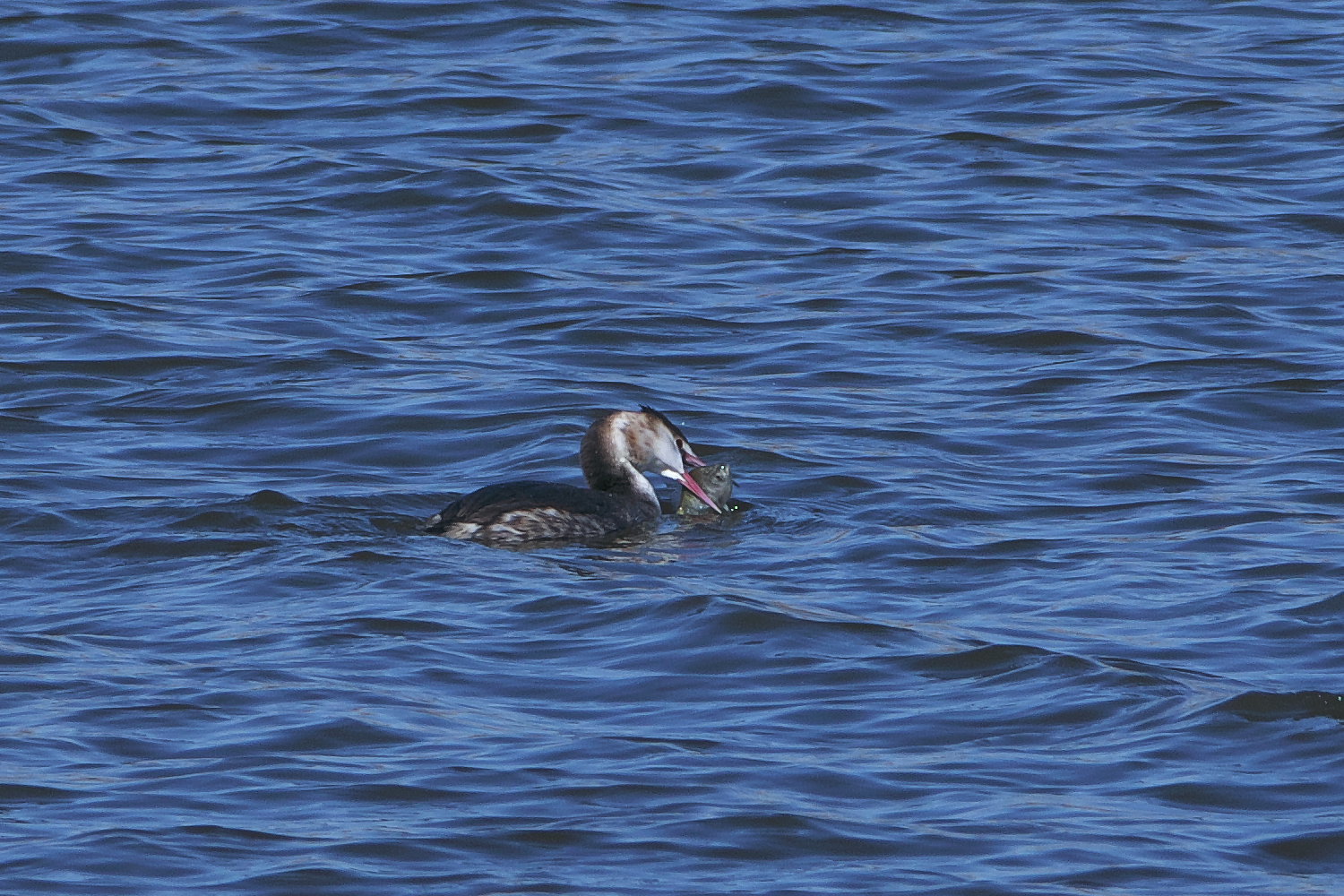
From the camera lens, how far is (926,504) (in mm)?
A: 9977

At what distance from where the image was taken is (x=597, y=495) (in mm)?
10094

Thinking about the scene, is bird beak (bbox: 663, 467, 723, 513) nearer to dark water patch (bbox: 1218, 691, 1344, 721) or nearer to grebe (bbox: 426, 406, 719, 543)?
grebe (bbox: 426, 406, 719, 543)

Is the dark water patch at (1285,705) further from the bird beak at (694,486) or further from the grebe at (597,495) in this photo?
the bird beak at (694,486)

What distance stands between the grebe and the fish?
0.03 meters

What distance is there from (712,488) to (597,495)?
466 millimetres

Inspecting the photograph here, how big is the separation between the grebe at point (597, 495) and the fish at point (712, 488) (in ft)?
0.10

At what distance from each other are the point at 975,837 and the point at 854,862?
0.33 m

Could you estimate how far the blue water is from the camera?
6.65 meters

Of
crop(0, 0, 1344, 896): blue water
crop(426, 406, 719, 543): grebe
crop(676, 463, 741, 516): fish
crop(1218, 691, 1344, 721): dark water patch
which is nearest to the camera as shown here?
crop(0, 0, 1344, 896): blue water

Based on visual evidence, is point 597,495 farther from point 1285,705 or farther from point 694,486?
point 1285,705

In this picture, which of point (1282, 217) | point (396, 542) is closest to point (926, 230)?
point (1282, 217)

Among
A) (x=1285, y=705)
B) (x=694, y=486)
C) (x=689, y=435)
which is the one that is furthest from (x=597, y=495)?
(x=1285, y=705)

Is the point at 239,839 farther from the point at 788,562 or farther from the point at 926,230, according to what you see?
the point at 926,230

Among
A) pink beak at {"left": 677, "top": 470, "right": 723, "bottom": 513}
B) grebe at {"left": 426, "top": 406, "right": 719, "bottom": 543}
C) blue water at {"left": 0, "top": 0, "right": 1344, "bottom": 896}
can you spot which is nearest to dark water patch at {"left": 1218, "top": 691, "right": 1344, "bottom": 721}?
blue water at {"left": 0, "top": 0, "right": 1344, "bottom": 896}
